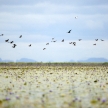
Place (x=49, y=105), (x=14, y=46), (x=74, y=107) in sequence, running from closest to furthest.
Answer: (x=74, y=107) → (x=49, y=105) → (x=14, y=46)

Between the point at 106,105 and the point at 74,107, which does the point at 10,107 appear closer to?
the point at 74,107

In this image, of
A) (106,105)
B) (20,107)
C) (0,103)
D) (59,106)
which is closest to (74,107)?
(59,106)

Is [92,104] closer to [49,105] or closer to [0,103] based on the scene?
[49,105]

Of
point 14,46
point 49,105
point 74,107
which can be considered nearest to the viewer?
point 74,107

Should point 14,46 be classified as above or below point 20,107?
above

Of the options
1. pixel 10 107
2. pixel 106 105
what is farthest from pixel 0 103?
pixel 106 105

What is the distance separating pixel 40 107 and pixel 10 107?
972mm

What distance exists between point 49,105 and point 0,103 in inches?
70.0

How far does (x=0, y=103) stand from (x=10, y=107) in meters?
0.86

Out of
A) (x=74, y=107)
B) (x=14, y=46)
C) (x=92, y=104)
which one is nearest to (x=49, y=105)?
(x=74, y=107)

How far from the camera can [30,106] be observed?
7676mm

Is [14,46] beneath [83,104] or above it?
above

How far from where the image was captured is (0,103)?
834cm

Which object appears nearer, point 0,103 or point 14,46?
point 0,103
